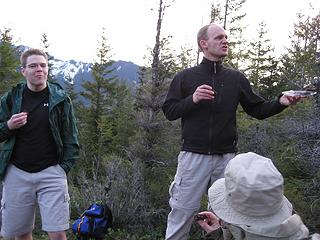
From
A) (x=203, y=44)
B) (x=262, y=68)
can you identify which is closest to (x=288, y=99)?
(x=203, y=44)


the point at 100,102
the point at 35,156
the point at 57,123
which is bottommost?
the point at 35,156

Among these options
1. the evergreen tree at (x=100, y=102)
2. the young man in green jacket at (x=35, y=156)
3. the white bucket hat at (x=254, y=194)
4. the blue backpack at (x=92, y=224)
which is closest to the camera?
the white bucket hat at (x=254, y=194)

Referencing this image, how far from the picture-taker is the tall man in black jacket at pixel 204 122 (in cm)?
330

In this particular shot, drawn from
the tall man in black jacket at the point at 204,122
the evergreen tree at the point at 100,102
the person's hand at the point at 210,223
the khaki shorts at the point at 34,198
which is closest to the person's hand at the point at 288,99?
the tall man in black jacket at the point at 204,122

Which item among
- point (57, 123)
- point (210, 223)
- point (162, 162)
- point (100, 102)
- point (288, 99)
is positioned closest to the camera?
point (210, 223)

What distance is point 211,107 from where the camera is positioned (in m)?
3.32

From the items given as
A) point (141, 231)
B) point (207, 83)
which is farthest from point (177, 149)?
point (207, 83)

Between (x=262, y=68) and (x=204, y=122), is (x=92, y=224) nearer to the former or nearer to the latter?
(x=204, y=122)

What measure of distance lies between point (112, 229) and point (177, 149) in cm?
198

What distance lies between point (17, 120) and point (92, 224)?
5.81 ft

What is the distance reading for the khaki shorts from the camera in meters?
3.38

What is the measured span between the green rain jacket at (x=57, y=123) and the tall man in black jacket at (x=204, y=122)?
0.89 metres

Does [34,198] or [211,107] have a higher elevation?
[211,107]

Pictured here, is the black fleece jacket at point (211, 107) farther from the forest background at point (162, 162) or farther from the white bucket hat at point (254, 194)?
the white bucket hat at point (254, 194)
